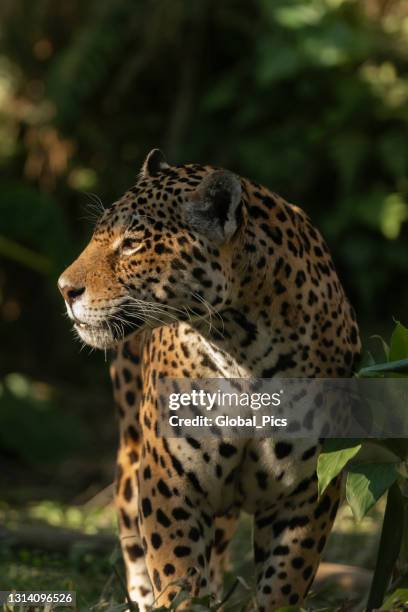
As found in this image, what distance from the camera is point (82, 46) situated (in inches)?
520

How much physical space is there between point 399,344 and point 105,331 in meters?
1.29

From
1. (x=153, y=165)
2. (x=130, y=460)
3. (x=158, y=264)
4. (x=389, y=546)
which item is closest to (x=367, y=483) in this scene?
(x=389, y=546)

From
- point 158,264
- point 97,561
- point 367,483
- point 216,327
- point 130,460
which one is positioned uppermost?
point 158,264

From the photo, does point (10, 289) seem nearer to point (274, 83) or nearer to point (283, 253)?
point (274, 83)

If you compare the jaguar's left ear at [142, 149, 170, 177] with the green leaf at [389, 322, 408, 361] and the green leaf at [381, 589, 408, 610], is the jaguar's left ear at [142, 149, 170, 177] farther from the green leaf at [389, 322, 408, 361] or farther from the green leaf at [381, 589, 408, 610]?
the green leaf at [381, 589, 408, 610]

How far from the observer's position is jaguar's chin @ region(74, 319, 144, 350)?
16.1 ft

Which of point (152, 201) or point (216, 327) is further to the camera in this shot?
point (216, 327)

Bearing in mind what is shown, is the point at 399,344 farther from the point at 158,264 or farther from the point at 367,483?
the point at 158,264

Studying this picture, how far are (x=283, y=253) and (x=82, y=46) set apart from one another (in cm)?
868

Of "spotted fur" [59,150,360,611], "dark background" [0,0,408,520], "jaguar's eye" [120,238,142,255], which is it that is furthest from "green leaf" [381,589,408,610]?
"dark background" [0,0,408,520]

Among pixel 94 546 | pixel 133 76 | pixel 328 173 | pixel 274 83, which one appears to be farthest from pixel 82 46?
Answer: pixel 94 546

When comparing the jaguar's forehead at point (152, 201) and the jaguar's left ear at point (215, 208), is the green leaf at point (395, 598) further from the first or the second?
the jaguar's forehead at point (152, 201)

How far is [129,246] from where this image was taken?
4914 millimetres

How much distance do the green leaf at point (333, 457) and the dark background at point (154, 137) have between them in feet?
20.8
